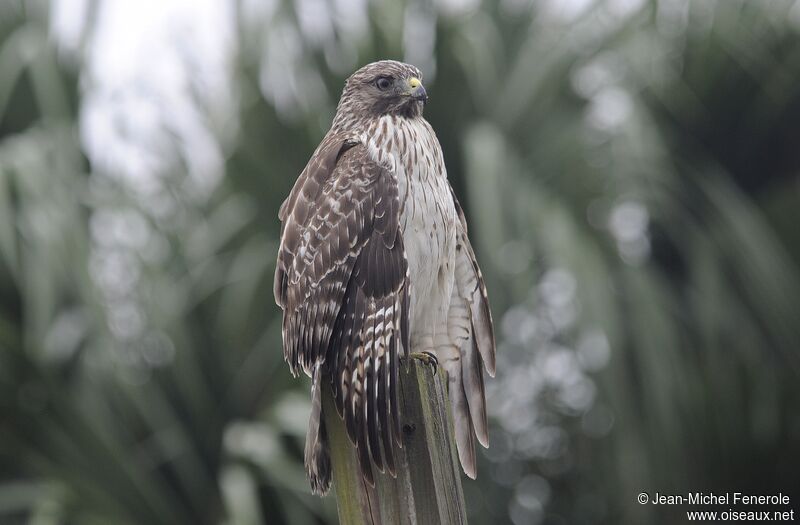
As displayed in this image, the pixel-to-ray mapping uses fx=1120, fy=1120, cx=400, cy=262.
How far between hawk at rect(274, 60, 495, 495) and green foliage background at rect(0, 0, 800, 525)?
60.8 inches

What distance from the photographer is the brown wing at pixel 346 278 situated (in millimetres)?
2684

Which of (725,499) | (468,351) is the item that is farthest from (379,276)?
(725,499)

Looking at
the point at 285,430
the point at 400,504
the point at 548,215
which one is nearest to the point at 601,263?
the point at 548,215

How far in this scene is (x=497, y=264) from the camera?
4.86 m

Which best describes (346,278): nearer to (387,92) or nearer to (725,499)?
(387,92)

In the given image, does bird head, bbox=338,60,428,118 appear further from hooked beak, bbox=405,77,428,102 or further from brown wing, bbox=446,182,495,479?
brown wing, bbox=446,182,495,479

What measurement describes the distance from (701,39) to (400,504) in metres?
4.21

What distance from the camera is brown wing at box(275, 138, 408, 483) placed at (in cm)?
268

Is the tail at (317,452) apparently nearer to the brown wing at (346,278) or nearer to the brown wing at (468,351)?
the brown wing at (346,278)

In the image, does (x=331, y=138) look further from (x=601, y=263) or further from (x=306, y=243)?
(x=601, y=263)

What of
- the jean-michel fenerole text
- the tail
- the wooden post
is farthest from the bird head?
the jean-michel fenerole text

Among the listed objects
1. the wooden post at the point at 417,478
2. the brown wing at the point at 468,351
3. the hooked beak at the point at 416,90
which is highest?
the hooked beak at the point at 416,90

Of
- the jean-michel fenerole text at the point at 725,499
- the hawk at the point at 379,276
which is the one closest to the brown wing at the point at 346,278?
the hawk at the point at 379,276

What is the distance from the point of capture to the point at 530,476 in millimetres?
5922
